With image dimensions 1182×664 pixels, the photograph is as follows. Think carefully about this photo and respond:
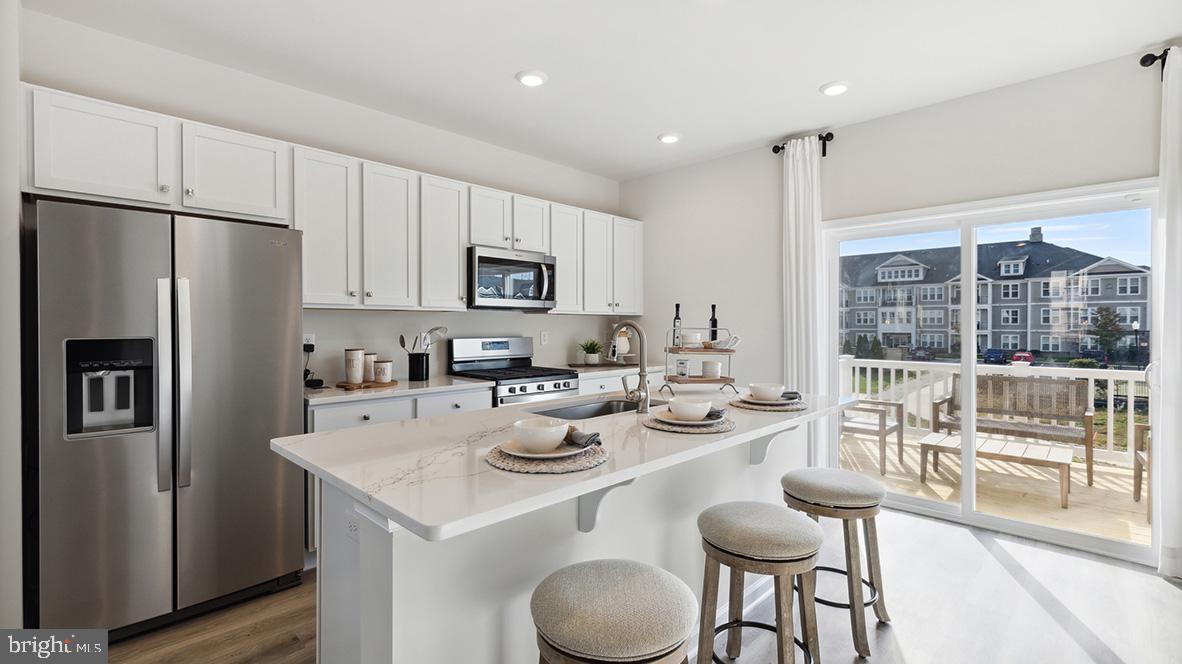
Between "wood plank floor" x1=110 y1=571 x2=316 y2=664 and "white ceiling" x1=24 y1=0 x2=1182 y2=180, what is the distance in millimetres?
2651

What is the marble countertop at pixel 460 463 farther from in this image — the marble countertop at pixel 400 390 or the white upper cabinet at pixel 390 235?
the white upper cabinet at pixel 390 235

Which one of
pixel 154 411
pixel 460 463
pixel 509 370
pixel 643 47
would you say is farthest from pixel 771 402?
pixel 154 411

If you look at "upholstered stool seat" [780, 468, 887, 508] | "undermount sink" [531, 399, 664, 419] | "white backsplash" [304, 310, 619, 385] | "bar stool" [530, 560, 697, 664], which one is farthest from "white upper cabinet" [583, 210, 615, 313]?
"bar stool" [530, 560, 697, 664]

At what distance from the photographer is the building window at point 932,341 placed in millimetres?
3557

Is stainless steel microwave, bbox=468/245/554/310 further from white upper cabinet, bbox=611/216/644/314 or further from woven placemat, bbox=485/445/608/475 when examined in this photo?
woven placemat, bbox=485/445/608/475

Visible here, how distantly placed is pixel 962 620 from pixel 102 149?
4.19 meters

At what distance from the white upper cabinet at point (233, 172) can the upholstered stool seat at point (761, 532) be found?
8.60ft

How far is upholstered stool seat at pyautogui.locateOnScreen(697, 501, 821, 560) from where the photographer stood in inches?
63.7

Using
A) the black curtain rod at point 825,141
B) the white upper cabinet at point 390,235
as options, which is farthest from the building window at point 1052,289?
the white upper cabinet at point 390,235

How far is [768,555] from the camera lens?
1.61 metres

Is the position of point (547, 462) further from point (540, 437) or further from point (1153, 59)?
point (1153, 59)

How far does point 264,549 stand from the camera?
99.8 inches

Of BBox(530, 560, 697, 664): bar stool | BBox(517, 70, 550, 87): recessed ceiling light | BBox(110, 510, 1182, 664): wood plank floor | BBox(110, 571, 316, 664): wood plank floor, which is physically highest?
BBox(517, 70, 550, 87): recessed ceiling light

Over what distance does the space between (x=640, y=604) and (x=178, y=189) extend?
2.74 metres
